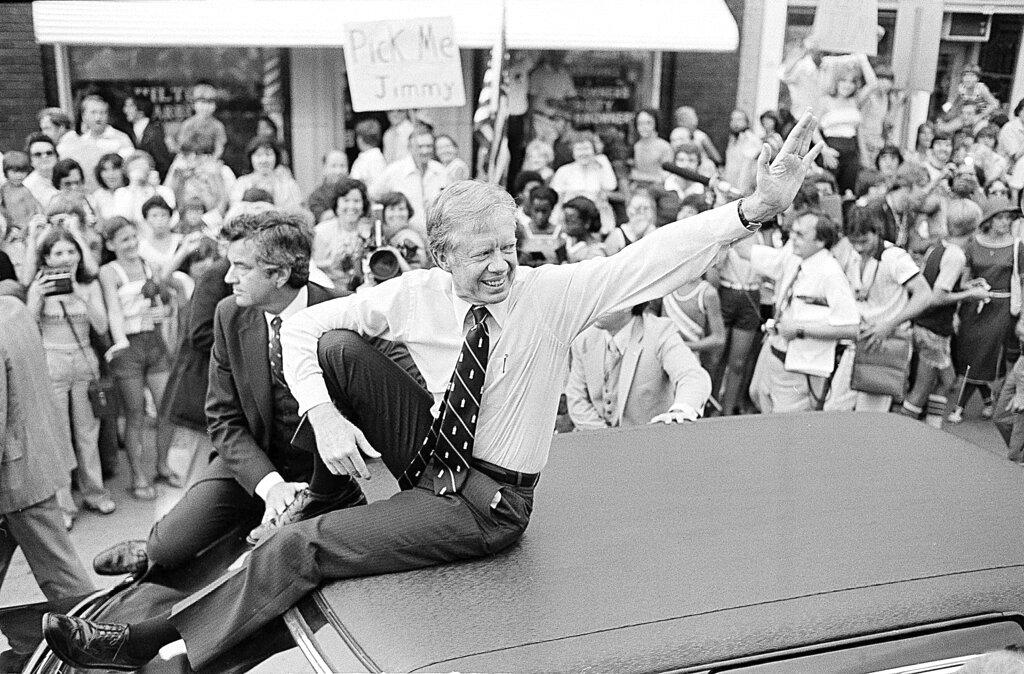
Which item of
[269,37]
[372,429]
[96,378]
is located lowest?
[96,378]

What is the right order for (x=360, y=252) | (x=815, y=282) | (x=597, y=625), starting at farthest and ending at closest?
(x=360, y=252)
(x=815, y=282)
(x=597, y=625)

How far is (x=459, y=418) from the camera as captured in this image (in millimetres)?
2787

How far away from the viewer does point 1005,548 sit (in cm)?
279

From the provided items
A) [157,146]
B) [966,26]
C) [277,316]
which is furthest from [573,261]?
[966,26]

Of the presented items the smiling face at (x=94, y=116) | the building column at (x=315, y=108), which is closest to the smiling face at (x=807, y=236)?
the smiling face at (x=94, y=116)

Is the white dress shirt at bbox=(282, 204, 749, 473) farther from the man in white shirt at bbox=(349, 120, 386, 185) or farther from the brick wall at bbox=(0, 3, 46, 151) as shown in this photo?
the brick wall at bbox=(0, 3, 46, 151)

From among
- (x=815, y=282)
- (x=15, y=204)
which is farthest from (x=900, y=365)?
(x=15, y=204)

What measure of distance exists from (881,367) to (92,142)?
634 centimetres

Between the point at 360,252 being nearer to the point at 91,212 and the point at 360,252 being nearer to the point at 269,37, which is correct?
the point at 91,212

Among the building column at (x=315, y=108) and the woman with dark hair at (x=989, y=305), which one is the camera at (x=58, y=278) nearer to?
the woman with dark hair at (x=989, y=305)

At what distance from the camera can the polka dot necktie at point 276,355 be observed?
11.5 feet

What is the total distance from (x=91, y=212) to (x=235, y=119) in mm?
4731

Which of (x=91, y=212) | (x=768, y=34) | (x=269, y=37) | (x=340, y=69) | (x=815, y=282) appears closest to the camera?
(x=815, y=282)

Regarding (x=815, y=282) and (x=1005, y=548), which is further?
(x=815, y=282)
